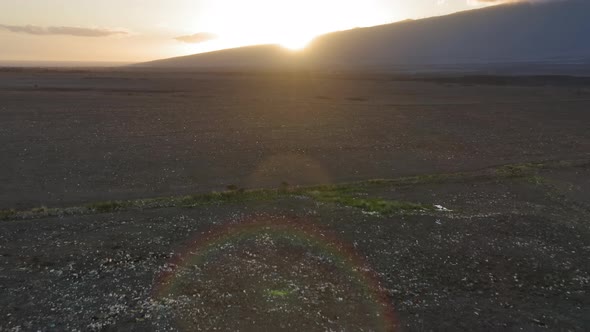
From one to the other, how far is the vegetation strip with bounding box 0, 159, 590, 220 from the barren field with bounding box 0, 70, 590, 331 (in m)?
0.12

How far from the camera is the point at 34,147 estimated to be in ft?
102

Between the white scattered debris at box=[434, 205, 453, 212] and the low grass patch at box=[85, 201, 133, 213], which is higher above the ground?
the low grass patch at box=[85, 201, 133, 213]

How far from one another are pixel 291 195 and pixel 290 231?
457 centimetres

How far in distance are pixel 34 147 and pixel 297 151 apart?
1673cm

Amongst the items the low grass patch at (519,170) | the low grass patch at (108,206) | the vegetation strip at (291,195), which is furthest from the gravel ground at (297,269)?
the low grass patch at (519,170)

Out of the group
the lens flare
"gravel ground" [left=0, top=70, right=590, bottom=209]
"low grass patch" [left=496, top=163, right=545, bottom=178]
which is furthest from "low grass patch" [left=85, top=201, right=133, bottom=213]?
"low grass patch" [left=496, top=163, right=545, bottom=178]

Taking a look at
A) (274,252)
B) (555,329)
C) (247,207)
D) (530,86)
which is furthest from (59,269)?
(530,86)

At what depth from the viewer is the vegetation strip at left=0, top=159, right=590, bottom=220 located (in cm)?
1858

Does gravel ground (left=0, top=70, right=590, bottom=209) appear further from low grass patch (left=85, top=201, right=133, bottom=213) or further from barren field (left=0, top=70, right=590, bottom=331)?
low grass patch (left=85, top=201, right=133, bottom=213)

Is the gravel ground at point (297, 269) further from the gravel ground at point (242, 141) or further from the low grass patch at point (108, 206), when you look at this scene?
the gravel ground at point (242, 141)

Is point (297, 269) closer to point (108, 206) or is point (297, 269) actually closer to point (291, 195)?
point (291, 195)

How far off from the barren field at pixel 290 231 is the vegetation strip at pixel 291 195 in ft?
0.39

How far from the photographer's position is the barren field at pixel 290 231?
1173cm

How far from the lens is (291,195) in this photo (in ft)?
69.7
